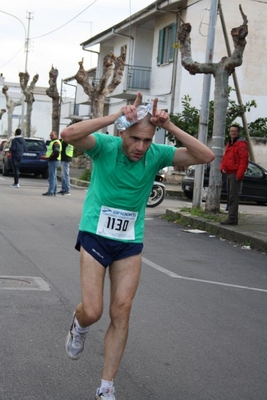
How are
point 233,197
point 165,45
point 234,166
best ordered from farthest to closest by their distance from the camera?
point 165,45, point 233,197, point 234,166

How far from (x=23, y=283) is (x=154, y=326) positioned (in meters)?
2.18

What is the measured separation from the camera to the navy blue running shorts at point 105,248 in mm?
4820

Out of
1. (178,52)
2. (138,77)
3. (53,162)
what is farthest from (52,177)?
(138,77)

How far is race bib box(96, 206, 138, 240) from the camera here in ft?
15.8

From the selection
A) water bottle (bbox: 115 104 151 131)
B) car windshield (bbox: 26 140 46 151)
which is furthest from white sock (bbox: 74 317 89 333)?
car windshield (bbox: 26 140 46 151)

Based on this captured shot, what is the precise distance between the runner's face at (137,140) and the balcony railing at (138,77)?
107 feet

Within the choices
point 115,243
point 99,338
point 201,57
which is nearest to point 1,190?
point 201,57

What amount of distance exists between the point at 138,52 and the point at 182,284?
30.8 m

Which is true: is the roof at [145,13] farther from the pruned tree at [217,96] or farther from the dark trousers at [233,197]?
the dark trousers at [233,197]

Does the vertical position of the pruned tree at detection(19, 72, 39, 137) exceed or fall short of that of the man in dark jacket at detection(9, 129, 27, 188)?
it exceeds it

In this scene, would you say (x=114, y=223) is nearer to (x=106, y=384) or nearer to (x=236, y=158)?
(x=106, y=384)

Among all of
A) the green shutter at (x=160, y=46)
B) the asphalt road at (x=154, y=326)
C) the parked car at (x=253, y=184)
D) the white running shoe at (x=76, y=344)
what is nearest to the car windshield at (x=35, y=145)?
the green shutter at (x=160, y=46)

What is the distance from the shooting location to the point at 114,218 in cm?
481

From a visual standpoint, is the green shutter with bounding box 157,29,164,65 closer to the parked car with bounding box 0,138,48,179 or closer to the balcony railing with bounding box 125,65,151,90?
the balcony railing with bounding box 125,65,151,90
